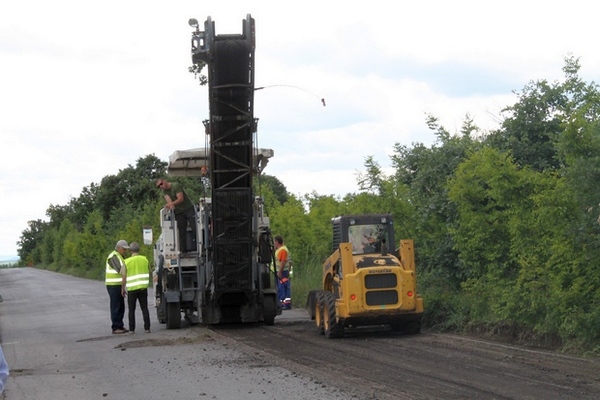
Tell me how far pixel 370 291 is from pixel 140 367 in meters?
4.57

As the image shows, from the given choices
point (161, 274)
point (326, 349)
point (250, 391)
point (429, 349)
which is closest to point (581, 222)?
point (429, 349)

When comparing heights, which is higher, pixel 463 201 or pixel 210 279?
pixel 463 201

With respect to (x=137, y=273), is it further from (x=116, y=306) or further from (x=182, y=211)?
(x=182, y=211)

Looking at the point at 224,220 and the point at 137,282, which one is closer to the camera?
the point at 224,220

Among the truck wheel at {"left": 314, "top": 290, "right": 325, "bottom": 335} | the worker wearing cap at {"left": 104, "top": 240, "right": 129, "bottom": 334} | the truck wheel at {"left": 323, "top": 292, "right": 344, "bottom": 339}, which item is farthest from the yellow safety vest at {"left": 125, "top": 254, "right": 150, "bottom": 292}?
the truck wheel at {"left": 323, "top": 292, "right": 344, "bottom": 339}

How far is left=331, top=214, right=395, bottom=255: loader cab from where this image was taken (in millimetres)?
17625

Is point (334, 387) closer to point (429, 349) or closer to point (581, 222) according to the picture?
point (429, 349)

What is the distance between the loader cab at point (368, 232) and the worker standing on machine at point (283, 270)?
18.2 ft

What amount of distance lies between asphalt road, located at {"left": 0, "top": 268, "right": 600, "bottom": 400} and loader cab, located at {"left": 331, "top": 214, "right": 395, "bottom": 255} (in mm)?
1635

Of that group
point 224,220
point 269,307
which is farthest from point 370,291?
point 269,307

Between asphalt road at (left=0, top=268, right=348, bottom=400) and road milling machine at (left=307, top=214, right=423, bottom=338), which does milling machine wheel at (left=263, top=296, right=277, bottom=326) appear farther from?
road milling machine at (left=307, top=214, right=423, bottom=338)

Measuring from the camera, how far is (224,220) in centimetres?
1870

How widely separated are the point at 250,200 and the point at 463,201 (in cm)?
424

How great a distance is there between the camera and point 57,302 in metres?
34.0
